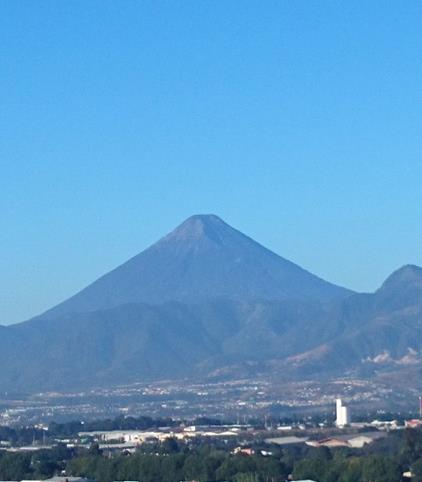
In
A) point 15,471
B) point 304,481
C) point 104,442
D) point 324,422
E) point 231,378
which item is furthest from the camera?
point 231,378

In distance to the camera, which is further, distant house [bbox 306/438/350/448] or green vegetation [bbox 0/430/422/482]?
distant house [bbox 306/438/350/448]

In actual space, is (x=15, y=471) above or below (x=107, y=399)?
below

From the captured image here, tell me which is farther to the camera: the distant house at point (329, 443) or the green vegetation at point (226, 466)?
the distant house at point (329, 443)

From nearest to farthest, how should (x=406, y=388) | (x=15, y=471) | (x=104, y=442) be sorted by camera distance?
(x=15, y=471), (x=104, y=442), (x=406, y=388)

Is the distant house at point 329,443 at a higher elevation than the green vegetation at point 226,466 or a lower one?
higher

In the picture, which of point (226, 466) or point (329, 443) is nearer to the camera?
point (226, 466)

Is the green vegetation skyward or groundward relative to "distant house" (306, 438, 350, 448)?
groundward

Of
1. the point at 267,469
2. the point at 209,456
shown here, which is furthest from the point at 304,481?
the point at 209,456

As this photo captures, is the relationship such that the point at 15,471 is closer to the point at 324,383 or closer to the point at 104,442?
the point at 104,442

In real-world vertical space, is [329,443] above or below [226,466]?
above

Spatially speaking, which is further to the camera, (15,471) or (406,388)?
(406,388)
